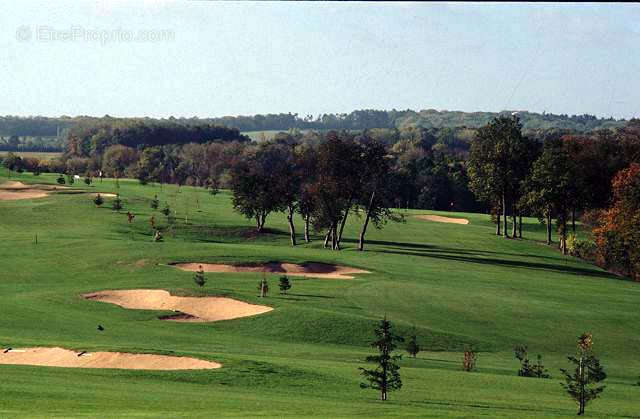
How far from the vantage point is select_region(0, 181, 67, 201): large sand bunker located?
402ft

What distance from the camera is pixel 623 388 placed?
38.3m

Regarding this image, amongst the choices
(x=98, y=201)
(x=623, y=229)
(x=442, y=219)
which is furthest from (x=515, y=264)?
(x=98, y=201)

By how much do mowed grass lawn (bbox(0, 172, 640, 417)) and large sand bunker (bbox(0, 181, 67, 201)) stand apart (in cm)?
1067

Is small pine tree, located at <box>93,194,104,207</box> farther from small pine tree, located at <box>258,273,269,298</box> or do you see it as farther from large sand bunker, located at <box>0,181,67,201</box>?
small pine tree, located at <box>258,273,269,298</box>

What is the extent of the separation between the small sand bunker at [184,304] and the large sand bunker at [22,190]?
6492 cm

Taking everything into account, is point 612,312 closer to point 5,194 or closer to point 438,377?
point 438,377

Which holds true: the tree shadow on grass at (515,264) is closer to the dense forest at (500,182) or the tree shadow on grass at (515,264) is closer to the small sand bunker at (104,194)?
the dense forest at (500,182)

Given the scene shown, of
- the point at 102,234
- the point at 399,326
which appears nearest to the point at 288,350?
the point at 399,326

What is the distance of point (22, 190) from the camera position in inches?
5032

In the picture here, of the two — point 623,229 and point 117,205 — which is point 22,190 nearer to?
point 117,205

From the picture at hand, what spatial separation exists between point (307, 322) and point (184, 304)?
10.1 m

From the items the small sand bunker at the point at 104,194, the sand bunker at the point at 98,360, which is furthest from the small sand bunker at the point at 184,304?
the small sand bunker at the point at 104,194

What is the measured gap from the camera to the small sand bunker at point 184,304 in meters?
55.2

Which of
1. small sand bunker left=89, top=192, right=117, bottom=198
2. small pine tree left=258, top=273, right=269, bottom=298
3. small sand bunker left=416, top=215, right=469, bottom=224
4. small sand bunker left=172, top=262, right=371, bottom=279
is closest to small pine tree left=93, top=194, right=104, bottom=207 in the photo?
small sand bunker left=89, top=192, right=117, bottom=198
